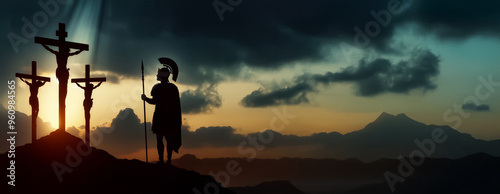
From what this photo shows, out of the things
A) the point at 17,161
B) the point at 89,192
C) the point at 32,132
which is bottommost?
the point at 89,192

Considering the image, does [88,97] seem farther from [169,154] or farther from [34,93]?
[169,154]

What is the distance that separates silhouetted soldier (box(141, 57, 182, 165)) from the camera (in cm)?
1504

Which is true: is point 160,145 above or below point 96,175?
above

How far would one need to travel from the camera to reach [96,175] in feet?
48.7

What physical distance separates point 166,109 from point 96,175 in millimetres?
2597

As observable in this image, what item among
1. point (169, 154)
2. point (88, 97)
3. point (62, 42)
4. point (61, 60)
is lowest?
point (169, 154)

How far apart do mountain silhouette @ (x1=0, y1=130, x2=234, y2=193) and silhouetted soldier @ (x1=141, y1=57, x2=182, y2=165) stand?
0.85 m

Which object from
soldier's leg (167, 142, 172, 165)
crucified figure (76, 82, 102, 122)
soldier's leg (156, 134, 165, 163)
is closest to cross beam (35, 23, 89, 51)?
crucified figure (76, 82, 102, 122)

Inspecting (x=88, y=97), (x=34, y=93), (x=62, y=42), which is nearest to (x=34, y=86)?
(x=34, y=93)

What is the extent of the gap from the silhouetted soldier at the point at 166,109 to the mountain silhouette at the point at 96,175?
0.85 m

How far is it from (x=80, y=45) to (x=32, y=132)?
4143 millimetres

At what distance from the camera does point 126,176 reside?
1446 cm

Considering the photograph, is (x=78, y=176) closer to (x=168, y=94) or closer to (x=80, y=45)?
(x=168, y=94)

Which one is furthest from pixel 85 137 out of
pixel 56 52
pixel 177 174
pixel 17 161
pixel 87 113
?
pixel 177 174
